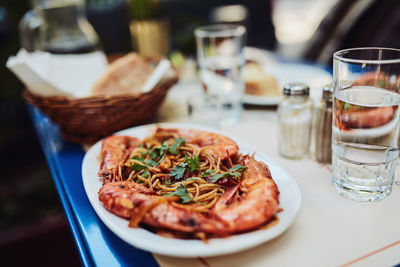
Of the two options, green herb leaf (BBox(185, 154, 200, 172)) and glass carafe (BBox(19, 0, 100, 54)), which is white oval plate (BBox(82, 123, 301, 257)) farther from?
glass carafe (BBox(19, 0, 100, 54))

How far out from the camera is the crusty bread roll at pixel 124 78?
1.44 meters

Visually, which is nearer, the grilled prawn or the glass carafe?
the grilled prawn

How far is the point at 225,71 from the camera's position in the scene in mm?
1437

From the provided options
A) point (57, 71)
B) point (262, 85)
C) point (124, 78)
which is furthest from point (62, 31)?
point (262, 85)

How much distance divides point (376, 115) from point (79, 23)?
1.59 meters

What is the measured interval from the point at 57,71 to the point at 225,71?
27.7 inches

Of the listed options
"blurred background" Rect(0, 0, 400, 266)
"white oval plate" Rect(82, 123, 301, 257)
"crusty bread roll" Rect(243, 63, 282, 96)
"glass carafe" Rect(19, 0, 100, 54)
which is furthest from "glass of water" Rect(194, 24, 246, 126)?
"glass carafe" Rect(19, 0, 100, 54)

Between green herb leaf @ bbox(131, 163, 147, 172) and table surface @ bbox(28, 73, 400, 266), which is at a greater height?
green herb leaf @ bbox(131, 163, 147, 172)

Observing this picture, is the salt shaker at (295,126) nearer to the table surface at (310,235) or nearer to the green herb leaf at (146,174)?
the table surface at (310,235)

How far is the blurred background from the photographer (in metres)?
2.08

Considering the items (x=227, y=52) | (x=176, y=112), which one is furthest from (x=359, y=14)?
(x=176, y=112)

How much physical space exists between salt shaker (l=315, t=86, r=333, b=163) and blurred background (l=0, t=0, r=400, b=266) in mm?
1077

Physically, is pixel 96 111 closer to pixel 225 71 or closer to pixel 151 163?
pixel 151 163

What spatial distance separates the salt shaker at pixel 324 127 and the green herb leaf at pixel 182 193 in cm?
45
